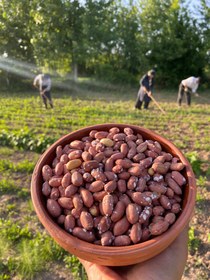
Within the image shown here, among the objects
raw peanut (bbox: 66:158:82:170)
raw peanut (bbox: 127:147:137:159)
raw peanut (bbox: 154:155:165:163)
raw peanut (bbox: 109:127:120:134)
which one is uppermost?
raw peanut (bbox: 109:127:120:134)

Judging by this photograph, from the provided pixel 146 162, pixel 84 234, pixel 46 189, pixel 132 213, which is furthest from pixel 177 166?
pixel 46 189

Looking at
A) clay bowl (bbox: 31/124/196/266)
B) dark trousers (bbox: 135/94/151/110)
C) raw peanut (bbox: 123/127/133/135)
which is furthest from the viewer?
dark trousers (bbox: 135/94/151/110)

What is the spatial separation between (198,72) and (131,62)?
3644 millimetres

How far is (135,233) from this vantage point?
4.84 feet

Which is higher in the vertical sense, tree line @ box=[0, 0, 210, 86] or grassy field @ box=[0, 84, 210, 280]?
tree line @ box=[0, 0, 210, 86]

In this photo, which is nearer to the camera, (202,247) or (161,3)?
(202,247)

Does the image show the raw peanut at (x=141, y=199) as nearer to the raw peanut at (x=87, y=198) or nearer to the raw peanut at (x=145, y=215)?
the raw peanut at (x=145, y=215)

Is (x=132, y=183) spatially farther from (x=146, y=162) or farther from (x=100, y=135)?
(x=100, y=135)

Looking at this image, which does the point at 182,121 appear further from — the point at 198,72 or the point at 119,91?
the point at 198,72

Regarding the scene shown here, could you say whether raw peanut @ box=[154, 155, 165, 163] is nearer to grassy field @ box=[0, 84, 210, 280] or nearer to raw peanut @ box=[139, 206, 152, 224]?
raw peanut @ box=[139, 206, 152, 224]

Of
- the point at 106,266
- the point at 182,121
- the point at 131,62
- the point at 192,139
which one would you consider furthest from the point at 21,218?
the point at 131,62

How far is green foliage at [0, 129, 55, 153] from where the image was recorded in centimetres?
614

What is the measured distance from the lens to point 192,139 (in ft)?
22.7

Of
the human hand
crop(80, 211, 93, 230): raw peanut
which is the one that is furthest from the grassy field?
crop(80, 211, 93, 230): raw peanut
